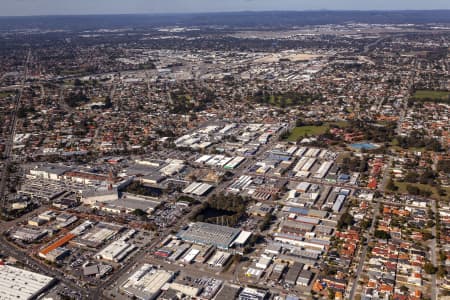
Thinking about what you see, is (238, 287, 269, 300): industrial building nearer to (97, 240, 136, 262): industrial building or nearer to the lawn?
(97, 240, 136, 262): industrial building

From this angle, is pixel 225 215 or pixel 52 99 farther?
pixel 52 99

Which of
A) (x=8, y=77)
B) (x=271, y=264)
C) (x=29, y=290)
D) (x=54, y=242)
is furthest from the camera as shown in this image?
(x=8, y=77)

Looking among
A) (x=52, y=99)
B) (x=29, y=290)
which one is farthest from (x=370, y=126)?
(x=52, y=99)

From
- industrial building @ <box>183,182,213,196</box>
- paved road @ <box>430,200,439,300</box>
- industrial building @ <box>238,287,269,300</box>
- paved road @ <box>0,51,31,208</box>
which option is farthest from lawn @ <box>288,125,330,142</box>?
paved road @ <box>0,51,31,208</box>

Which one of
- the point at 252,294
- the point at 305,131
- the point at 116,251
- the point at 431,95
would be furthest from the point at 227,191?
the point at 431,95

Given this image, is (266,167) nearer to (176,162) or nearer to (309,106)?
(176,162)

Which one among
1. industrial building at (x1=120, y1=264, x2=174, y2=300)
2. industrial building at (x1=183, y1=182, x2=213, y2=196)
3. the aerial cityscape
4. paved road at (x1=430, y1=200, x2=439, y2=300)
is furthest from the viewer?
industrial building at (x1=183, y1=182, x2=213, y2=196)
